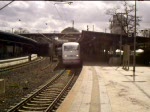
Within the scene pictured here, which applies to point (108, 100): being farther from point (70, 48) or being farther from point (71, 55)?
point (70, 48)

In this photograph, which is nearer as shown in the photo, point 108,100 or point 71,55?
point 108,100

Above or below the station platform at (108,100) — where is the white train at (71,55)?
above

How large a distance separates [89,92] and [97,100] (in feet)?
9.39

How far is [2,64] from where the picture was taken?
39.5 m

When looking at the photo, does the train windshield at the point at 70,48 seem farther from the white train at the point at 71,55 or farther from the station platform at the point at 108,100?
the station platform at the point at 108,100

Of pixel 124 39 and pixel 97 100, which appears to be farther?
pixel 124 39

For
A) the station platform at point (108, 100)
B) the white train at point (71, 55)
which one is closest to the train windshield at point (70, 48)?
the white train at point (71, 55)

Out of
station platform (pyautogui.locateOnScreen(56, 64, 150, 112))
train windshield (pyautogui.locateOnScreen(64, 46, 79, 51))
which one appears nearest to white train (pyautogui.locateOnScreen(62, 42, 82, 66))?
train windshield (pyautogui.locateOnScreen(64, 46, 79, 51))

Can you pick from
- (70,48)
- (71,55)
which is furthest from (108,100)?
(70,48)

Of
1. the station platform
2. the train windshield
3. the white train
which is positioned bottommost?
the station platform

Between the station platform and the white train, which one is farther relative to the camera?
the white train

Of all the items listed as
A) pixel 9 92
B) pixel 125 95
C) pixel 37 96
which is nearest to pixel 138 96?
pixel 125 95

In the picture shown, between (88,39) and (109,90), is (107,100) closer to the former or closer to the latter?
(109,90)

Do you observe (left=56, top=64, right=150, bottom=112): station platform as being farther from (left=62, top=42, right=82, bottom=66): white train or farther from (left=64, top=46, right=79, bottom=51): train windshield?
(left=64, top=46, right=79, bottom=51): train windshield
